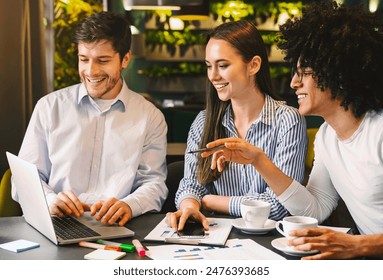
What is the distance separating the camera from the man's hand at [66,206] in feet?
5.27

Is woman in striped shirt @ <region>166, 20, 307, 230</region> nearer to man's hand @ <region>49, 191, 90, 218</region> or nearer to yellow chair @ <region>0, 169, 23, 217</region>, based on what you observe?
man's hand @ <region>49, 191, 90, 218</region>

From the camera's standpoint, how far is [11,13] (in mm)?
2701

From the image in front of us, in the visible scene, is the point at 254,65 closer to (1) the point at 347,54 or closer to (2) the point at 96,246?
(1) the point at 347,54

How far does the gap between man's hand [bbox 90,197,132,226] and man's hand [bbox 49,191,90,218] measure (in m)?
0.04

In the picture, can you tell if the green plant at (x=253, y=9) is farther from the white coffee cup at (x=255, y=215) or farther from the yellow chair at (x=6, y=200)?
the white coffee cup at (x=255, y=215)

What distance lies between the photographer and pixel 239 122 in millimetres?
2000

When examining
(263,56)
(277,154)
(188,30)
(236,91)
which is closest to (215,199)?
(277,154)

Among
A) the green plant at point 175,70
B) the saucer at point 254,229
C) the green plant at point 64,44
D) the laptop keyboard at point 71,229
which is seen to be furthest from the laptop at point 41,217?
the green plant at point 175,70

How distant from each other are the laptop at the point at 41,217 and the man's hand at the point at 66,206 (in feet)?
0.06

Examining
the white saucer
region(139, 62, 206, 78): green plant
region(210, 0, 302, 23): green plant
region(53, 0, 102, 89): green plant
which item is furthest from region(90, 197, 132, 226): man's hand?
region(210, 0, 302, 23): green plant

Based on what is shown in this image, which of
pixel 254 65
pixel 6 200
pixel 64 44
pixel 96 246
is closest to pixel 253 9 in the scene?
pixel 64 44

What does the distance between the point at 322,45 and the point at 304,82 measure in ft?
0.41

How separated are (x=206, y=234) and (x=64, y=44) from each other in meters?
2.70

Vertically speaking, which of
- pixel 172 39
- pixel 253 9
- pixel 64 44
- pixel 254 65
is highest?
pixel 253 9
